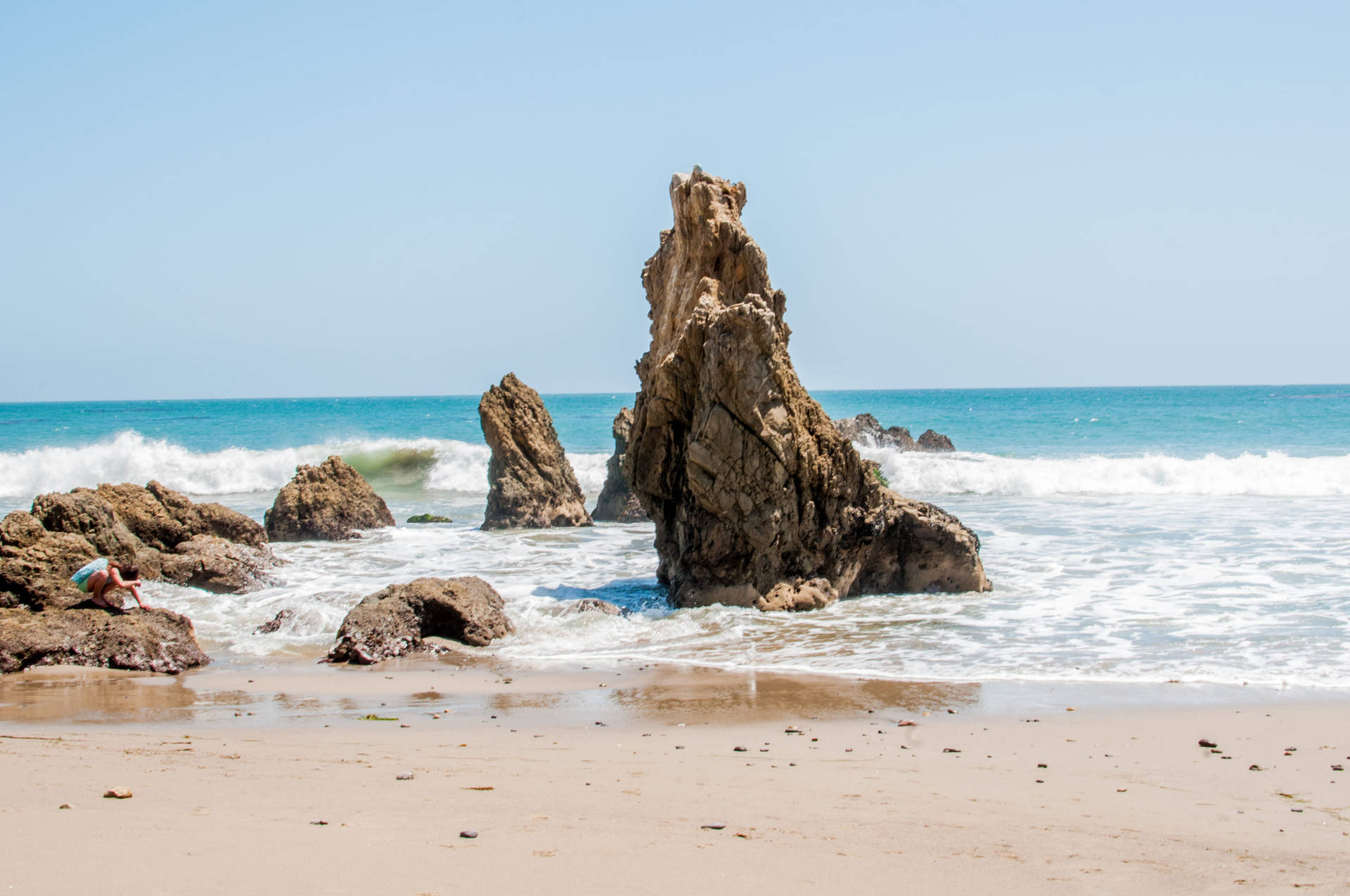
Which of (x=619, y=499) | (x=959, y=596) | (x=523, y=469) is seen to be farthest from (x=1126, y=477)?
(x=959, y=596)

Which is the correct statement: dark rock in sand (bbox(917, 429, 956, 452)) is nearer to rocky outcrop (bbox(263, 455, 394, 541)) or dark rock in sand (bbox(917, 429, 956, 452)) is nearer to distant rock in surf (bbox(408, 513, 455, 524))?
distant rock in surf (bbox(408, 513, 455, 524))

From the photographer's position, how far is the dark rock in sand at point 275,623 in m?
10.3

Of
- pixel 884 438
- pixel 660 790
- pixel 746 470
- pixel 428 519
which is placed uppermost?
pixel 884 438

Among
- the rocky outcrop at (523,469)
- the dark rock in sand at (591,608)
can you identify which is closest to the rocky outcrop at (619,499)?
the rocky outcrop at (523,469)

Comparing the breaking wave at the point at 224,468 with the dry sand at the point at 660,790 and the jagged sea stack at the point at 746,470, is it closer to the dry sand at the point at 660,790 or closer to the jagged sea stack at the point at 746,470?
the jagged sea stack at the point at 746,470

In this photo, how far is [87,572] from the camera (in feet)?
30.4

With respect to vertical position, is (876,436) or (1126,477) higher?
(876,436)

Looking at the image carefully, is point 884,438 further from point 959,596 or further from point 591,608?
point 591,608

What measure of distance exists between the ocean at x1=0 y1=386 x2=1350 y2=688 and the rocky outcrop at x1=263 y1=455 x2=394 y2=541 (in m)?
0.51

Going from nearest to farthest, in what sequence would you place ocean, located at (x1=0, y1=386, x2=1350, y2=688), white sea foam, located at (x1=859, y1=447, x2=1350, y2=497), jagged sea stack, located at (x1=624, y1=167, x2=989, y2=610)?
1. ocean, located at (x1=0, y1=386, x2=1350, y2=688)
2. jagged sea stack, located at (x1=624, y1=167, x2=989, y2=610)
3. white sea foam, located at (x1=859, y1=447, x2=1350, y2=497)

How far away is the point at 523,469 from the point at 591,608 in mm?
8540

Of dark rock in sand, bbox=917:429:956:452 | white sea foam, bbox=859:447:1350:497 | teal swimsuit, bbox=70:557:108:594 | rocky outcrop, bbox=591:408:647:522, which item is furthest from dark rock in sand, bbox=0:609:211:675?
dark rock in sand, bbox=917:429:956:452

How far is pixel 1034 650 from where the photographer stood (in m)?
8.84

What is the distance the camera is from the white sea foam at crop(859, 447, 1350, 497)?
23.8 meters
